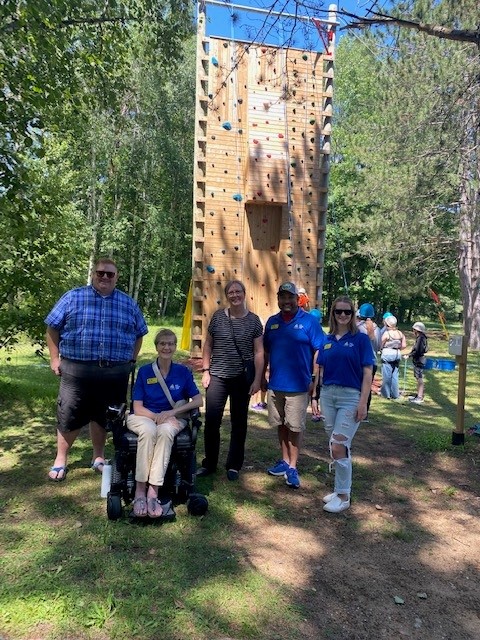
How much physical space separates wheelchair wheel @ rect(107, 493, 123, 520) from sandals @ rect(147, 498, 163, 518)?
0.21m

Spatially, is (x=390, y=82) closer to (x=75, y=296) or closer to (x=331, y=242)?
(x=75, y=296)

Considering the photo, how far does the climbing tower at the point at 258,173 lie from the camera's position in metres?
9.05

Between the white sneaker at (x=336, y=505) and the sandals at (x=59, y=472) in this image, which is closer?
the white sneaker at (x=336, y=505)

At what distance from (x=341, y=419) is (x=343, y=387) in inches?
9.1

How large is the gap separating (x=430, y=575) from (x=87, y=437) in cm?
354

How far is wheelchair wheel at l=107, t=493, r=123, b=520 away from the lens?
3.49m

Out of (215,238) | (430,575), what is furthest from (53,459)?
(215,238)

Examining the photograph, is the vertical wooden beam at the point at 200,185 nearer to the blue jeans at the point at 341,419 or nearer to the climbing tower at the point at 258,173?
the climbing tower at the point at 258,173

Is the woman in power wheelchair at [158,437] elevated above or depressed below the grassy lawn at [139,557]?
above

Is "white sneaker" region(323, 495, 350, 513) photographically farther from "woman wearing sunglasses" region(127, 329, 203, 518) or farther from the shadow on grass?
"woman wearing sunglasses" region(127, 329, 203, 518)

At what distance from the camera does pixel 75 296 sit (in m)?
4.02

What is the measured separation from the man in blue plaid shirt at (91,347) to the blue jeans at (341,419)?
1559 millimetres

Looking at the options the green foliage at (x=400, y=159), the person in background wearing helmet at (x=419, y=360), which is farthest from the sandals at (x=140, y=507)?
the person in background wearing helmet at (x=419, y=360)

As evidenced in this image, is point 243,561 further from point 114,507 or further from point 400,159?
point 400,159
